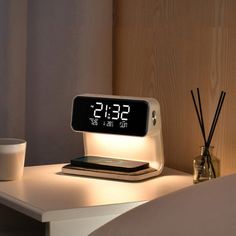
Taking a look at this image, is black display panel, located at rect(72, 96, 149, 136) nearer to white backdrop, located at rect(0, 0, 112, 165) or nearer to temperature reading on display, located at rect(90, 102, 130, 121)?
temperature reading on display, located at rect(90, 102, 130, 121)

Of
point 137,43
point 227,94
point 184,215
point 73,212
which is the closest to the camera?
point 184,215

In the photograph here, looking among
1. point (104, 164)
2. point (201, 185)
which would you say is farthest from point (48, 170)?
point (201, 185)

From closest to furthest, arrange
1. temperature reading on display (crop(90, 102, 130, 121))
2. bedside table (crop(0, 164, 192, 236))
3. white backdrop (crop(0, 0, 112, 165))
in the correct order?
bedside table (crop(0, 164, 192, 236)) → temperature reading on display (crop(90, 102, 130, 121)) → white backdrop (crop(0, 0, 112, 165))

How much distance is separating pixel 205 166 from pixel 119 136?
0.25m

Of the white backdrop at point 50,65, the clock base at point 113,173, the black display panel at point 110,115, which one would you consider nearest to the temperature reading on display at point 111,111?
the black display panel at point 110,115

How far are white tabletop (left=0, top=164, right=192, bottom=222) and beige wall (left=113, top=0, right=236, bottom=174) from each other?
4.5 inches

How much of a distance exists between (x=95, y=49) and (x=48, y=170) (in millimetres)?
439

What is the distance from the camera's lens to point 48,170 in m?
1.82

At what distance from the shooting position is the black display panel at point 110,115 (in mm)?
1744

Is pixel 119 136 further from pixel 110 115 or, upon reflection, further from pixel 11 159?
pixel 11 159

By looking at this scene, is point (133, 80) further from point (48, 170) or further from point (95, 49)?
point (48, 170)

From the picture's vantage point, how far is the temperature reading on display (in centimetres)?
176

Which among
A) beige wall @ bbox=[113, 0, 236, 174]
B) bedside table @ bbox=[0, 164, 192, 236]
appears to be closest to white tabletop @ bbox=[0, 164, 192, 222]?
bedside table @ bbox=[0, 164, 192, 236]

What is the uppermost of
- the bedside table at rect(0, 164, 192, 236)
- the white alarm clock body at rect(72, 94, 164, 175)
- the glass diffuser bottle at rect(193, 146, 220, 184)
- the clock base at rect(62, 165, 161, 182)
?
the white alarm clock body at rect(72, 94, 164, 175)
